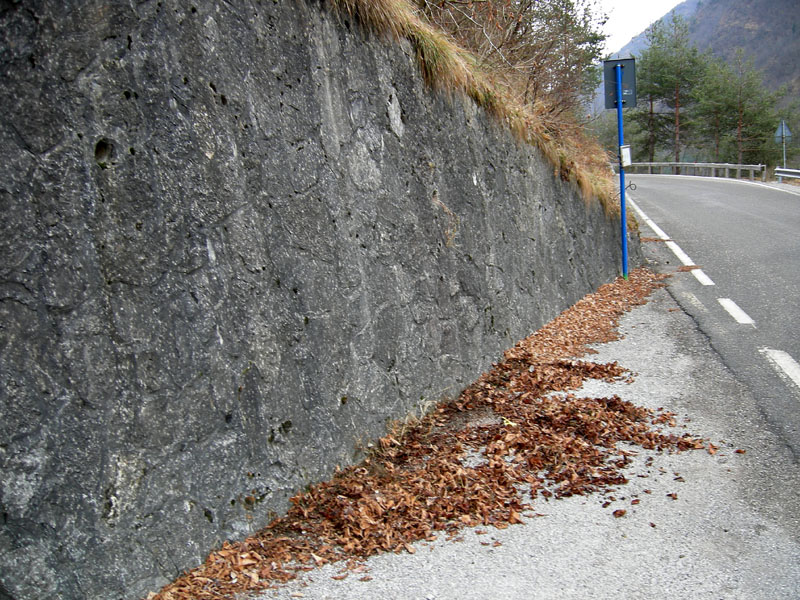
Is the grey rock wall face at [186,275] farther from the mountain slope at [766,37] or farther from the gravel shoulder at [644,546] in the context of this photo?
the mountain slope at [766,37]

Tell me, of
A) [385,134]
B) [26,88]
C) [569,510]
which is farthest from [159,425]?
[385,134]

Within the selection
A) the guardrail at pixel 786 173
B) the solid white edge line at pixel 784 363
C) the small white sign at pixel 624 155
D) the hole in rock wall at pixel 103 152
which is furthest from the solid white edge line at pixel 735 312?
the guardrail at pixel 786 173

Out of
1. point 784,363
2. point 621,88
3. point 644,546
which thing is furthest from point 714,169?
point 644,546

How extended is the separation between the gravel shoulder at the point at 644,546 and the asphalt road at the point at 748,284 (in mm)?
680

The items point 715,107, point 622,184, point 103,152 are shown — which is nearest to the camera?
point 103,152

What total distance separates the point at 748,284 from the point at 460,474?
7955 millimetres

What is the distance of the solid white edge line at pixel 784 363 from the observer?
6463mm

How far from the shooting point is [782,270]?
11.3 metres

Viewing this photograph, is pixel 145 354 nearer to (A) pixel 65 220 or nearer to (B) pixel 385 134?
(A) pixel 65 220

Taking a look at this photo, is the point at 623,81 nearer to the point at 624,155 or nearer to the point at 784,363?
the point at 624,155

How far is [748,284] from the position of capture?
10656 mm

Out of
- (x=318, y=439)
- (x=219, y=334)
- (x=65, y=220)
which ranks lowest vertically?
(x=318, y=439)

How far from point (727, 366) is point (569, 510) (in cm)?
356

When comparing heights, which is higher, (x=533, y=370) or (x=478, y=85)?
(x=478, y=85)
